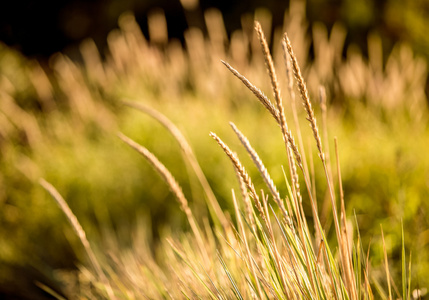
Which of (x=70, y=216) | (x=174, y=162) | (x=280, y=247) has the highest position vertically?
(x=174, y=162)

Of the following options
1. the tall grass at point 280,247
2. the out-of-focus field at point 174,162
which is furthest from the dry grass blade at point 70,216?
the out-of-focus field at point 174,162

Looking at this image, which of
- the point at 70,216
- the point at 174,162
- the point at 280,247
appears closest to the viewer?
the point at 70,216

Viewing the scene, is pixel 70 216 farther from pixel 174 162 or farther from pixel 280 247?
pixel 174 162

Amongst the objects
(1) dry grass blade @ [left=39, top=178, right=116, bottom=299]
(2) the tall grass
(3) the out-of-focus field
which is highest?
(3) the out-of-focus field

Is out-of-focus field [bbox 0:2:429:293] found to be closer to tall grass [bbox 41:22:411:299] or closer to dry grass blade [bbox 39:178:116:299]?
tall grass [bbox 41:22:411:299]

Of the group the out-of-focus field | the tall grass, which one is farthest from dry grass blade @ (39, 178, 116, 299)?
the out-of-focus field

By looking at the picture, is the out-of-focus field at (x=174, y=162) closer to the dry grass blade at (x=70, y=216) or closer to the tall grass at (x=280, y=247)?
the tall grass at (x=280, y=247)

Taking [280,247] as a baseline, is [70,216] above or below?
above

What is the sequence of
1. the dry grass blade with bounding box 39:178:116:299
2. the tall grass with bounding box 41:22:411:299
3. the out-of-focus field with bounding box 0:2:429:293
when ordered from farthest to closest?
the out-of-focus field with bounding box 0:2:429:293, the dry grass blade with bounding box 39:178:116:299, the tall grass with bounding box 41:22:411:299

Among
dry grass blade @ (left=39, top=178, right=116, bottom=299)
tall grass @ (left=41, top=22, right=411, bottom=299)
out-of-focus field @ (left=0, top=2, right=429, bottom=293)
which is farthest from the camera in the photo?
out-of-focus field @ (left=0, top=2, right=429, bottom=293)

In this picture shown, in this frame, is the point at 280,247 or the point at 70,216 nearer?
the point at 70,216

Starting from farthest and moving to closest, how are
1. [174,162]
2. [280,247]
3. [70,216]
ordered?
[174,162], [280,247], [70,216]

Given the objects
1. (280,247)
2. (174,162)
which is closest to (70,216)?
(280,247)

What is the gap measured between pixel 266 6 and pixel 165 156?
14.7 ft
